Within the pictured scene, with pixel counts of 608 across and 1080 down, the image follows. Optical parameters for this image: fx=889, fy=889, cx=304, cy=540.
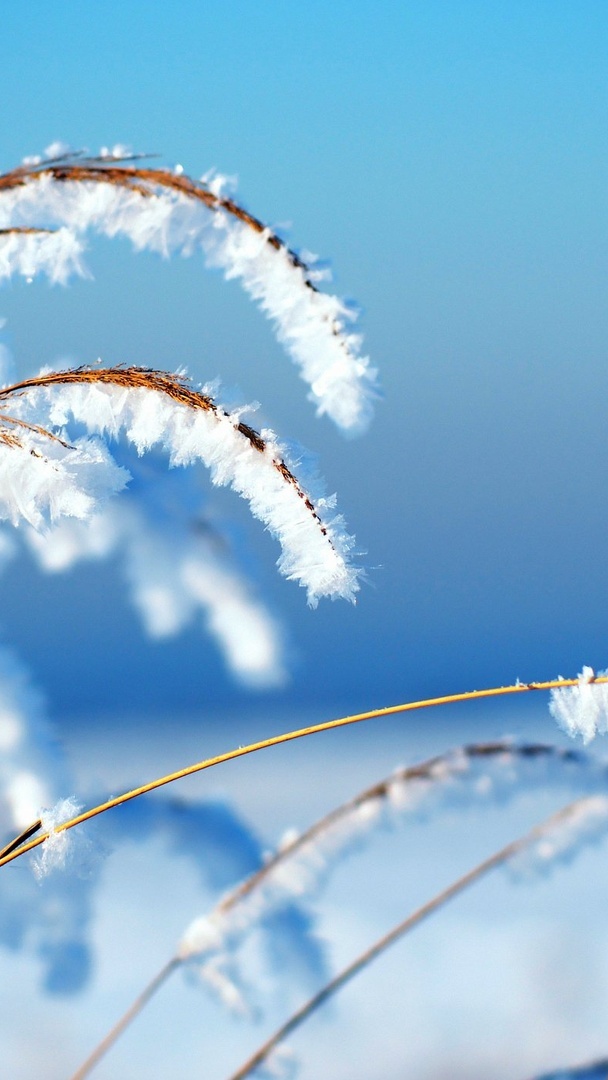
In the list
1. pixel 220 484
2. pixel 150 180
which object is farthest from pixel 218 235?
pixel 220 484

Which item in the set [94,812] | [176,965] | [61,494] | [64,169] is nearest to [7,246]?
[64,169]

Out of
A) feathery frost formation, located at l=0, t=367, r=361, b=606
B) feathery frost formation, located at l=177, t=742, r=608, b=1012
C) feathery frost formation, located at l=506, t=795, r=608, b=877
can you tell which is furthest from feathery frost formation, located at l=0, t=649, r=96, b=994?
feathery frost formation, located at l=506, t=795, r=608, b=877

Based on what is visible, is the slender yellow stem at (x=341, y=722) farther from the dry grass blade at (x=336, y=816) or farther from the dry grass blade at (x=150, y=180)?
the dry grass blade at (x=150, y=180)

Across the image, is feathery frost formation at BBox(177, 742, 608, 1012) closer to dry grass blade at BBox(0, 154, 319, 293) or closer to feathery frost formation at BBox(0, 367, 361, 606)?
feathery frost formation at BBox(0, 367, 361, 606)

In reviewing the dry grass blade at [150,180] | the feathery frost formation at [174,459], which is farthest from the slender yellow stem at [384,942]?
the dry grass blade at [150,180]

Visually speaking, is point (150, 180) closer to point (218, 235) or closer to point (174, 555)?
point (218, 235)
